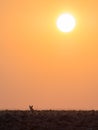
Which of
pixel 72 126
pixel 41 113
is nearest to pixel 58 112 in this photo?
pixel 41 113

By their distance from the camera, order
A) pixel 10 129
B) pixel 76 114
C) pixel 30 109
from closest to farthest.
A: pixel 10 129 < pixel 76 114 < pixel 30 109

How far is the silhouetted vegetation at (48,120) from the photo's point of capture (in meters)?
7.10

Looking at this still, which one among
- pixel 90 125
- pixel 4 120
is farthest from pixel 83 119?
pixel 4 120

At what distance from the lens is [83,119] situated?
7414 millimetres

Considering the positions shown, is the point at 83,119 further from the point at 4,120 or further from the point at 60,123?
the point at 4,120

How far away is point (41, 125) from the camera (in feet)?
23.5

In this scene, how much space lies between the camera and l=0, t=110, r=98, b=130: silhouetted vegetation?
23.3 feet

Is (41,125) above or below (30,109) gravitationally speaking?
below

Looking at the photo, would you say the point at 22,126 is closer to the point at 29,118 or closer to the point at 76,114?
the point at 29,118

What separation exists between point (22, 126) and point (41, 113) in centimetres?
70

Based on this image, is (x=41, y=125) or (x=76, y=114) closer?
(x=41, y=125)

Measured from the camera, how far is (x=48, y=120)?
7348 mm

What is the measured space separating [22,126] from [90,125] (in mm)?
1045

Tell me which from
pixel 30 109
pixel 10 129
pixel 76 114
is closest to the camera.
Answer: pixel 10 129
